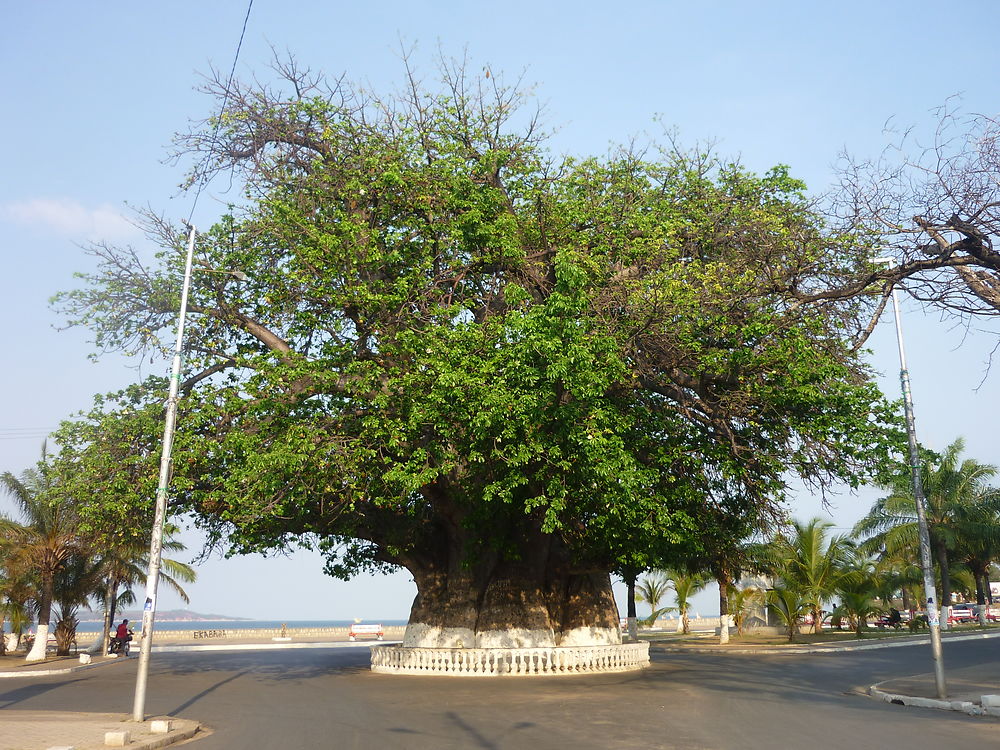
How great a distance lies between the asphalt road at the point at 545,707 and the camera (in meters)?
10.7

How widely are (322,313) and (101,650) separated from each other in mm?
27424

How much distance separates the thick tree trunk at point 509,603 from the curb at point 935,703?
30.2 feet

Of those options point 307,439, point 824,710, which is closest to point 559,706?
point 824,710

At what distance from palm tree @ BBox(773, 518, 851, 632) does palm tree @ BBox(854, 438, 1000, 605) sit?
9369 millimetres

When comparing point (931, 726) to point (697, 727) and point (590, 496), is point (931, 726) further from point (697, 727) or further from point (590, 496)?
point (590, 496)

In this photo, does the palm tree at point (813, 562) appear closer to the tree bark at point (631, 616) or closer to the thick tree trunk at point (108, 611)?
the tree bark at point (631, 616)

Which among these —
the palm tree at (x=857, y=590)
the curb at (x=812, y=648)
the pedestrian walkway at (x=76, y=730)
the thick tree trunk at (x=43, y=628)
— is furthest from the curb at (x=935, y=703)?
the thick tree trunk at (x=43, y=628)

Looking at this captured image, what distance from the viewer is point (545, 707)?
46.5ft

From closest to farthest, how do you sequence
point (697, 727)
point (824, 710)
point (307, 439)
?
point (697, 727) → point (824, 710) → point (307, 439)

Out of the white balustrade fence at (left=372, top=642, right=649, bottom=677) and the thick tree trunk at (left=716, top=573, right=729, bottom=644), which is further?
the thick tree trunk at (left=716, top=573, right=729, bottom=644)

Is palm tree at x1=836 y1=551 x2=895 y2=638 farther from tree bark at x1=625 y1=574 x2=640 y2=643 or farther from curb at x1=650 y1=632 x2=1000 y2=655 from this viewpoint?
tree bark at x1=625 y1=574 x2=640 y2=643

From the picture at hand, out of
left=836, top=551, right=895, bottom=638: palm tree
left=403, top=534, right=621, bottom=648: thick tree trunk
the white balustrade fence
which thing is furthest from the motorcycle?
left=836, top=551, right=895, bottom=638: palm tree

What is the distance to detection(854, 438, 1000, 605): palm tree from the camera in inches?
1816

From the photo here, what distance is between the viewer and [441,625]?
2312 centimetres
